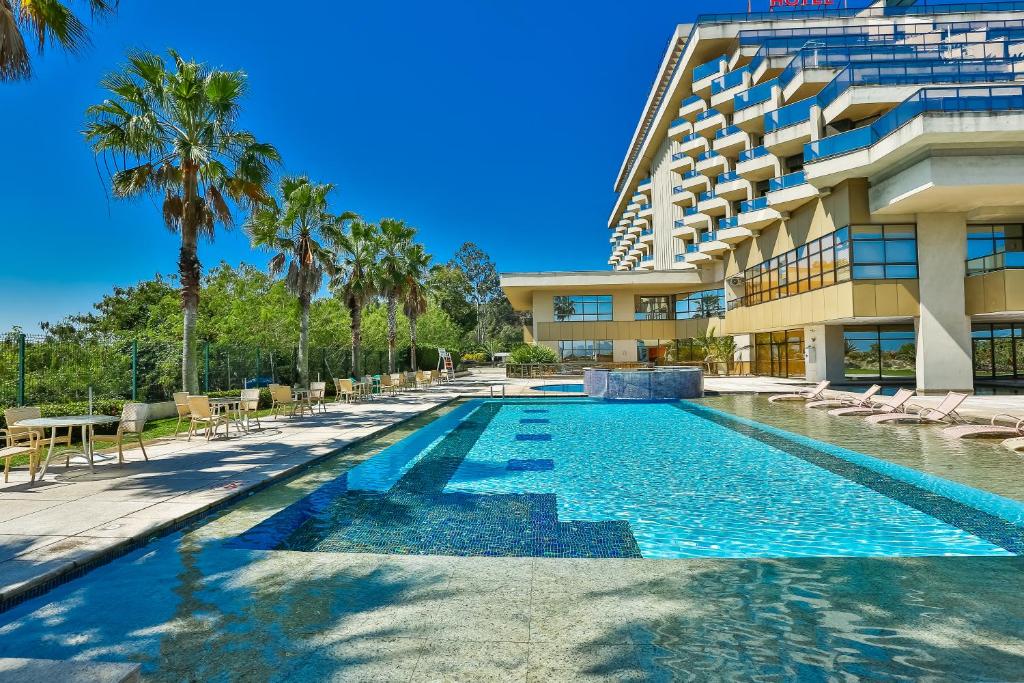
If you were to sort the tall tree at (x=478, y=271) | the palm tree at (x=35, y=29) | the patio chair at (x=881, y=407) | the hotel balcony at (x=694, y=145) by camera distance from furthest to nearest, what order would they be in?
the tall tree at (x=478, y=271)
the hotel balcony at (x=694, y=145)
the patio chair at (x=881, y=407)
the palm tree at (x=35, y=29)

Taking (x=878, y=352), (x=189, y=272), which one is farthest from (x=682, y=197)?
(x=189, y=272)

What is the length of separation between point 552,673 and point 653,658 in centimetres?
66

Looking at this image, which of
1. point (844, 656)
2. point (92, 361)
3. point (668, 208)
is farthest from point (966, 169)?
point (668, 208)

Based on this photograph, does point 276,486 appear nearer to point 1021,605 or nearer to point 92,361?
point 1021,605

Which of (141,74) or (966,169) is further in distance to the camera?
(966,169)

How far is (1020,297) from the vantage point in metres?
20.1

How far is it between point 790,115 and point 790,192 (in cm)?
380

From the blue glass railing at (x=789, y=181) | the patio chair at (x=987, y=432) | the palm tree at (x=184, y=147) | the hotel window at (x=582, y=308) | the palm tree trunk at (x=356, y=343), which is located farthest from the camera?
the hotel window at (x=582, y=308)

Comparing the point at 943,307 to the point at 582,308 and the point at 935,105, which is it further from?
the point at 582,308

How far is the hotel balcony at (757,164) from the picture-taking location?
31.7m

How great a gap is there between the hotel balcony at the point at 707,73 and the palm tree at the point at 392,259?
928 inches

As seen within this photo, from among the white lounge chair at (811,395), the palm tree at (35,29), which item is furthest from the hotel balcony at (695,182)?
the palm tree at (35,29)

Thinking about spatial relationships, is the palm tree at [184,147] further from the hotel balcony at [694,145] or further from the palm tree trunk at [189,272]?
the hotel balcony at [694,145]

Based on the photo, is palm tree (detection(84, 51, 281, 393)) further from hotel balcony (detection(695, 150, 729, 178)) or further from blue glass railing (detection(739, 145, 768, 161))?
hotel balcony (detection(695, 150, 729, 178))
